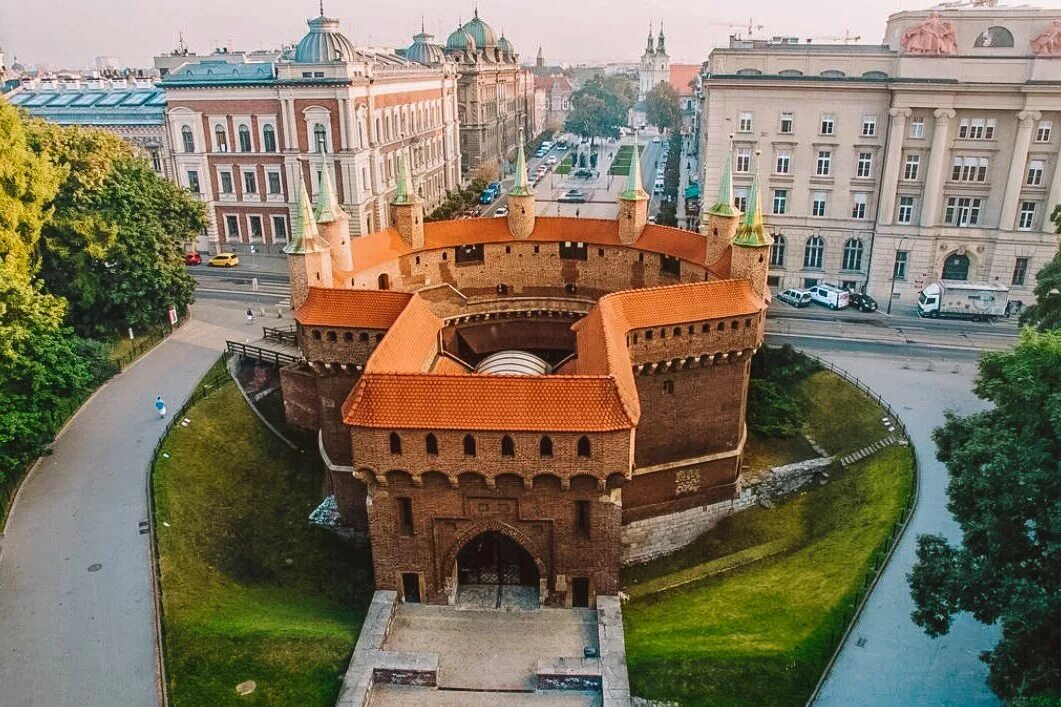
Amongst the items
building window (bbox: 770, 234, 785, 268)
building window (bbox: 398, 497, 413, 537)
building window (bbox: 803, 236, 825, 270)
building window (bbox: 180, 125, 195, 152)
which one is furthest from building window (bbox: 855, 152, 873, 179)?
building window (bbox: 180, 125, 195, 152)

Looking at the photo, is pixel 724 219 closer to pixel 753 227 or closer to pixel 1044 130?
pixel 753 227

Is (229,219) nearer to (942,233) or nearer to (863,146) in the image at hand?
(863,146)

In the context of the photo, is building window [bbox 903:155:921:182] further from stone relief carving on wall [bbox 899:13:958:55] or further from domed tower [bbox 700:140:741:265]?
domed tower [bbox 700:140:741:265]

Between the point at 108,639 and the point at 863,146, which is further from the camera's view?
the point at 863,146

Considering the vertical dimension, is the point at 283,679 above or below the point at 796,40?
below

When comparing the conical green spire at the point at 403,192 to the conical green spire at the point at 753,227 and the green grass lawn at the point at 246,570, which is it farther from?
the conical green spire at the point at 753,227

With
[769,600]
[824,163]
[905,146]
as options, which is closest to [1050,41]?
[905,146]

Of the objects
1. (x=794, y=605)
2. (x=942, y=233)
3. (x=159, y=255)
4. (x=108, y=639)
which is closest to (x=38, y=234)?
(x=159, y=255)
